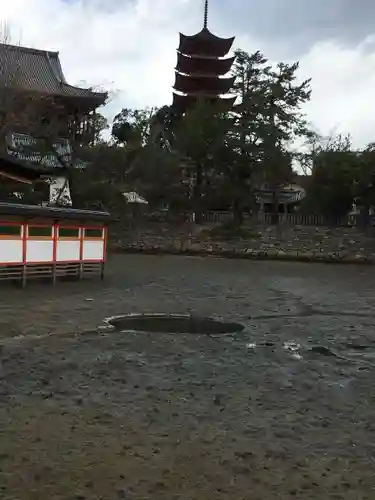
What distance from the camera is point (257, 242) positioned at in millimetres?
29062

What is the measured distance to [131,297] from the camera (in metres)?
11.5

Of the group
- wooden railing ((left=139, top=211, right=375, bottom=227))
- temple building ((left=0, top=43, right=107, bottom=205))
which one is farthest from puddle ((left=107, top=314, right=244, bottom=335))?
wooden railing ((left=139, top=211, right=375, bottom=227))

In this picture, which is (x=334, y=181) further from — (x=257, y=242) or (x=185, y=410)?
(x=185, y=410)

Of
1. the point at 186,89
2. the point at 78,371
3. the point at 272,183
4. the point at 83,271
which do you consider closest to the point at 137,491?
the point at 78,371

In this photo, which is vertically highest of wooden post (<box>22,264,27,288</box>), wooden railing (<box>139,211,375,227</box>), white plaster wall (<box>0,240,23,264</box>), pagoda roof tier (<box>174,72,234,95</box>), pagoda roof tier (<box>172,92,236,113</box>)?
pagoda roof tier (<box>174,72,234,95</box>)

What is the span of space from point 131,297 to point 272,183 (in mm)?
22459

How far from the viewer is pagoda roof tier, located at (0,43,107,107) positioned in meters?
27.4

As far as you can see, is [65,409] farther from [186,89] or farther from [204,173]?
[186,89]

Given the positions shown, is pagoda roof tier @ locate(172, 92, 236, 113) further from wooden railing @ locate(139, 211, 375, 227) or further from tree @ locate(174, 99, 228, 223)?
wooden railing @ locate(139, 211, 375, 227)

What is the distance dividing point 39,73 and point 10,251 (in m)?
22.9

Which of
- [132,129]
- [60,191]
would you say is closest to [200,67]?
[132,129]

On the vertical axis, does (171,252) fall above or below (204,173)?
below

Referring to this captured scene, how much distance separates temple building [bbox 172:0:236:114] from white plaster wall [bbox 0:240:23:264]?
27.9 meters

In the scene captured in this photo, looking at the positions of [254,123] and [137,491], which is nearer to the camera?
[137,491]
